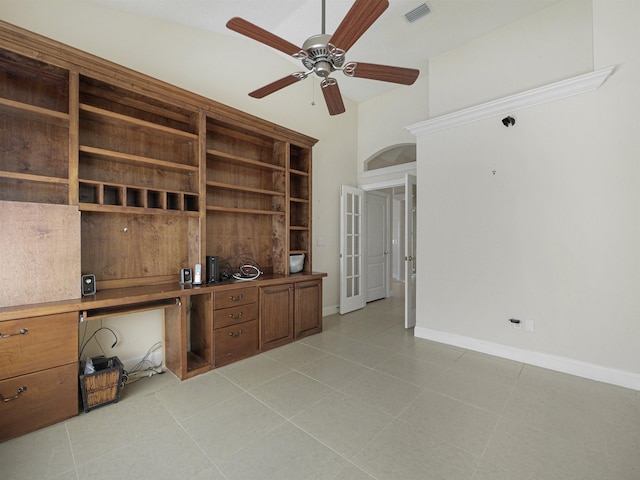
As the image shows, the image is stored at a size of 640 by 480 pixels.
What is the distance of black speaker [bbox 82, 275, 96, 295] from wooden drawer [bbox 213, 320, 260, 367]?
3.59 feet

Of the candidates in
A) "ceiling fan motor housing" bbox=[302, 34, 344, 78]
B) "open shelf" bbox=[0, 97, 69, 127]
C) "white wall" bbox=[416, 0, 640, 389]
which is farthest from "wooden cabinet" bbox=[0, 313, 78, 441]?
"white wall" bbox=[416, 0, 640, 389]

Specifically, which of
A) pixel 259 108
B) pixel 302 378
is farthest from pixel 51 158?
pixel 302 378

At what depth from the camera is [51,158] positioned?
2.37m

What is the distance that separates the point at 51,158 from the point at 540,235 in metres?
4.68

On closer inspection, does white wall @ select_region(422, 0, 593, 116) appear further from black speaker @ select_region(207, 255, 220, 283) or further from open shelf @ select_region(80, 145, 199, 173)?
Answer: black speaker @ select_region(207, 255, 220, 283)

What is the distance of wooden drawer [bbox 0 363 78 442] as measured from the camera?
1.83 meters

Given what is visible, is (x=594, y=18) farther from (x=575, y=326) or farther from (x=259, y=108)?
(x=259, y=108)

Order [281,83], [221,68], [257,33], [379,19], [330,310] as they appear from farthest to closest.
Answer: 1. [330,310]
2. [221,68]
3. [379,19]
4. [281,83]
5. [257,33]

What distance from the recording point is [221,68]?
3422 mm

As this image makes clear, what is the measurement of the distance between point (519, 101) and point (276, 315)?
362 cm

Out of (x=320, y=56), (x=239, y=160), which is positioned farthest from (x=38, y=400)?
(x=320, y=56)

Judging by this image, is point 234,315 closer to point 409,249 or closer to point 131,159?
point 131,159

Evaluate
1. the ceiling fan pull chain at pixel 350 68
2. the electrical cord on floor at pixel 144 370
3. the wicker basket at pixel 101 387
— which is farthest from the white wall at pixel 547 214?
the wicker basket at pixel 101 387

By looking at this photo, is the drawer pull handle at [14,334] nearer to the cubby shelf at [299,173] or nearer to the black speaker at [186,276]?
the black speaker at [186,276]
